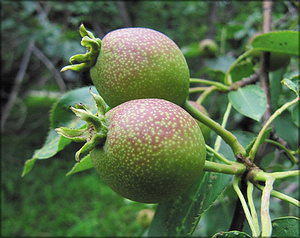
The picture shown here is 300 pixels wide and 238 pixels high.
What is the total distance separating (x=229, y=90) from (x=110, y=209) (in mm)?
3385

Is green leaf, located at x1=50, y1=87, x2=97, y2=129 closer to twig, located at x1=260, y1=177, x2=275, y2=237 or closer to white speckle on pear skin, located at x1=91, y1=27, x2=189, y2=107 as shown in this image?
white speckle on pear skin, located at x1=91, y1=27, x2=189, y2=107

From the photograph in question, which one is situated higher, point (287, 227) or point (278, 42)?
point (278, 42)

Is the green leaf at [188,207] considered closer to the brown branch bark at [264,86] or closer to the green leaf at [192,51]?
the brown branch bark at [264,86]

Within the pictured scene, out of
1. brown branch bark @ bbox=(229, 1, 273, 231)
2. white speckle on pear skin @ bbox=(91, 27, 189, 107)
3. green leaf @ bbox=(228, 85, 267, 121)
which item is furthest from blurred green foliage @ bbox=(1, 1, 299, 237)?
white speckle on pear skin @ bbox=(91, 27, 189, 107)

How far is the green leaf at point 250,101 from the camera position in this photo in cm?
105

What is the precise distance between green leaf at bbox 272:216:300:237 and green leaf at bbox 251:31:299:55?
718 mm

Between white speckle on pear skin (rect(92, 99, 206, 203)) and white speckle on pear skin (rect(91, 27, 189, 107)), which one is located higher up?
white speckle on pear skin (rect(91, 27, 189, 107))

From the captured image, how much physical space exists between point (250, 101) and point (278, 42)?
28cm

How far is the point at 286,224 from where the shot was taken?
26.6 inches

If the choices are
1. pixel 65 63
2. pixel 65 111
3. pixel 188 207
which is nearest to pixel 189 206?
pixel 188 207

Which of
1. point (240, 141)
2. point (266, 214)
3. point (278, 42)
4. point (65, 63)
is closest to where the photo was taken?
point (266, 214)

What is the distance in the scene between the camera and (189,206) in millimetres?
895

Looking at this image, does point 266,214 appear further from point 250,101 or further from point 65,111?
point 65,111

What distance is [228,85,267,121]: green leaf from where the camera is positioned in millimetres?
1050
